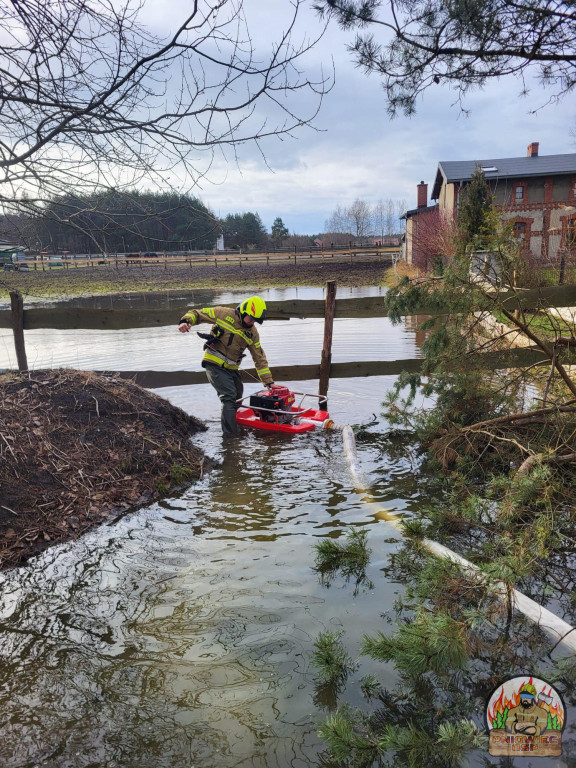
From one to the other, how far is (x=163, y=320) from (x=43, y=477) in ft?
11.2

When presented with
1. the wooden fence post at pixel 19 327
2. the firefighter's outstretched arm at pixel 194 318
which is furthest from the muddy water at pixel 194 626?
the wooden fence post at pixel 19 327

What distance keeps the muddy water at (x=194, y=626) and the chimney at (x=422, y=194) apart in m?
46.4

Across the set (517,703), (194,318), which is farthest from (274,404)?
(517,703)

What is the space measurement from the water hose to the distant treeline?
2.78m

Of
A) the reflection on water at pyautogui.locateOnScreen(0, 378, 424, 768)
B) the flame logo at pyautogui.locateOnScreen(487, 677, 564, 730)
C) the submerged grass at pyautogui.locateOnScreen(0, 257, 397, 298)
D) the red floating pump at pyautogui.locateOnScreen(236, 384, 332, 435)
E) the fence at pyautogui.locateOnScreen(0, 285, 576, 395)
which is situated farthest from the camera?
the submerged grass at pyautogui.locateOnScreen(0, 257, 397, 298)

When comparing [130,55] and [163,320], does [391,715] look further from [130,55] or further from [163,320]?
[163,320]

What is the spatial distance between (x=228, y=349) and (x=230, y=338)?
164 millimetres

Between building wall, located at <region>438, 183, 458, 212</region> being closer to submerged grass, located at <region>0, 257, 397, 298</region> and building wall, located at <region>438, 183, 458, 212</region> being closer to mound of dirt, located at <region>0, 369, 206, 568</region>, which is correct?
submerged grass, located at <region>0, 257, 397, 298</region>

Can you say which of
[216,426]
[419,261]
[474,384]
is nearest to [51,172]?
[474,384]

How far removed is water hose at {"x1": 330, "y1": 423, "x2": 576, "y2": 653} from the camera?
3246mm

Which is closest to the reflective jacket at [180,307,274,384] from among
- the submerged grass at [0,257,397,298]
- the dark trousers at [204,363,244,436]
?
the dark trousers at [204,363,244,436]

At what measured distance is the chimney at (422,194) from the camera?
159ft

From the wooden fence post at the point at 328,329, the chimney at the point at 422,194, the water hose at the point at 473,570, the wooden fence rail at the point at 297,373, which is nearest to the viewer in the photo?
the water hose at the point at 473,570

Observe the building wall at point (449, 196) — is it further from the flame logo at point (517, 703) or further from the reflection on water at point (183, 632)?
the flame logo at point (517, 703)
